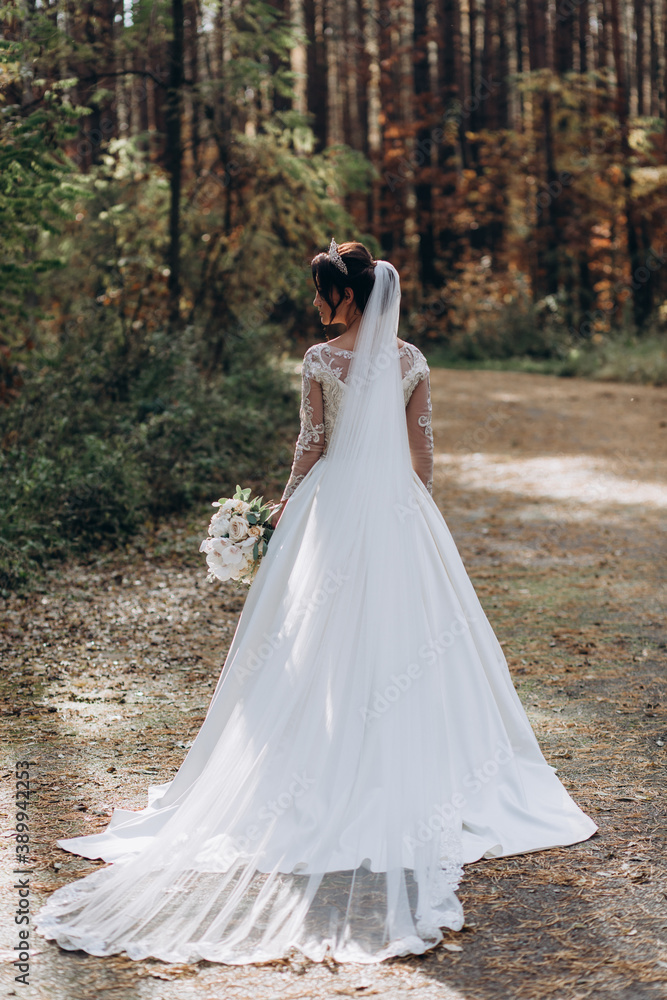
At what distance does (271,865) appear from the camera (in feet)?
10.2

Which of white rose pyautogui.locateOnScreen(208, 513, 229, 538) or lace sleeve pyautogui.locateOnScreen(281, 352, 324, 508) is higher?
lace sleeve pyautogui.locateOnScreen(281, 352, 324, 508)

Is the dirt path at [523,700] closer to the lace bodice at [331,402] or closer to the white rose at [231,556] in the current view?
the white rose at [231,556]

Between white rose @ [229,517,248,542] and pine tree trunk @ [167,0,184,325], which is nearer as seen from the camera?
white rose @ [229,517,248,542]

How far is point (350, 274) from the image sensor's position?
3588 mm

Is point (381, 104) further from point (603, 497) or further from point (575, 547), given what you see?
point (575, 547)

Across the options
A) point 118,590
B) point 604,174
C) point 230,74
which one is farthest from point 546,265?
point 118,590

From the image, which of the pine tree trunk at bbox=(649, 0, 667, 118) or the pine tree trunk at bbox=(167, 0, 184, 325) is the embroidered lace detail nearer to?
the pine tree trunk at bbox=(167, 0, 184, 325)

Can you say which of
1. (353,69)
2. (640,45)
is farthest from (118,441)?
(640,45)

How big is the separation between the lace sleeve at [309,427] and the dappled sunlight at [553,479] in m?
5.80

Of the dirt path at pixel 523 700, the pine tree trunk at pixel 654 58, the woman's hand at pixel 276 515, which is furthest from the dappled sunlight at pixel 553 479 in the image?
the pine tree trunk at pixel 654 58

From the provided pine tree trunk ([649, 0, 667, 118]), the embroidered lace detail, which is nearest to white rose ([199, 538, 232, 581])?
the embroidered lace detail

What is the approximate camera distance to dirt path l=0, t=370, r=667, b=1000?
2.64 m

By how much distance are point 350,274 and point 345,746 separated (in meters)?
1.73

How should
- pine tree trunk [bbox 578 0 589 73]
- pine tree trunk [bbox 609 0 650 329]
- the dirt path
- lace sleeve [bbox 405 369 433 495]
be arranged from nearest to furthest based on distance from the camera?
the dirt path → lace sleeve [bbox 405 369 433 495] → pine tree trunk [bbox 609 0 650 329] → pine tree trunk [bbox 578 0 589 73]
